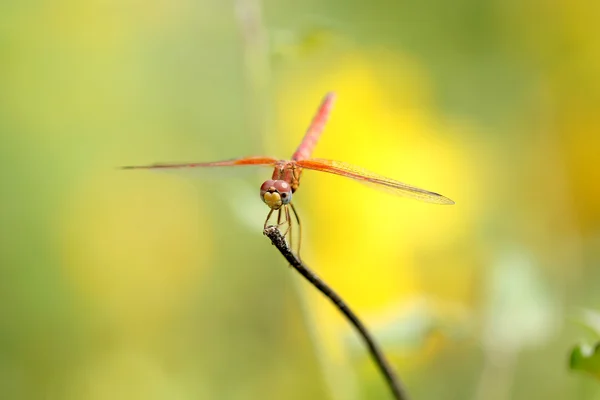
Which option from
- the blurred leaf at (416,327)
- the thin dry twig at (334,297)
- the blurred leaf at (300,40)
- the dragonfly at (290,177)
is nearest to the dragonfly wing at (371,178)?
the dragonfly at (290,177)

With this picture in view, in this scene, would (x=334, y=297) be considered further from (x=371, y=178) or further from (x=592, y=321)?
(x=592, y=321)

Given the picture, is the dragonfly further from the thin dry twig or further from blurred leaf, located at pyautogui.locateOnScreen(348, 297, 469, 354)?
blurred leaf, located at pyautogui.locateOnScreen(348, 297, 469, 354)

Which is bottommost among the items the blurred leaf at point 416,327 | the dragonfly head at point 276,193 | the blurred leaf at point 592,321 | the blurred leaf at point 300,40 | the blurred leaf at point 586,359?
the blurred leaf at point 416,327

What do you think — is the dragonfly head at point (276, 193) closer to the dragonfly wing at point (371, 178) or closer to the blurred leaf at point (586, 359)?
the dragonfly wing at point (371, 178)

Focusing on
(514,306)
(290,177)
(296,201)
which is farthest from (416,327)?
(296,201)

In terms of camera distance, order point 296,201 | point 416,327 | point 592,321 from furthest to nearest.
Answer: point 296,201, point 416,327, point 592,321

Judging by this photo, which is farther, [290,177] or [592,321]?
[290,177]

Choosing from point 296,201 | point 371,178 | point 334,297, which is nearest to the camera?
point 334,297
